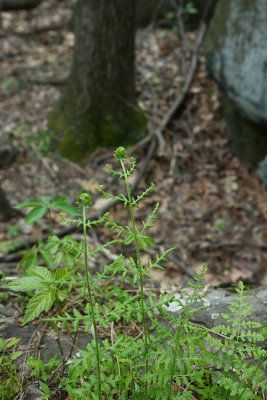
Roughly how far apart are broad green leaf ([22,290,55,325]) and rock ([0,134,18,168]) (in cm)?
450

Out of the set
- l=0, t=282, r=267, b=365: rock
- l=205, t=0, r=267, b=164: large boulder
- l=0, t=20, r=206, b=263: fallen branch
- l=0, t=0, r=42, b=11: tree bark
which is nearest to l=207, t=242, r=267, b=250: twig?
l=0, t=20, r=206, b=263: fallen branch

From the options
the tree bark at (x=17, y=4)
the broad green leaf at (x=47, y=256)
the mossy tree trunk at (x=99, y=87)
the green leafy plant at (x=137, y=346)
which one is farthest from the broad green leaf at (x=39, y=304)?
the tree bark at (x=17, y=4)

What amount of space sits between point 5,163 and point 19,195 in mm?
737

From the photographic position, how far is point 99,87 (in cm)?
533

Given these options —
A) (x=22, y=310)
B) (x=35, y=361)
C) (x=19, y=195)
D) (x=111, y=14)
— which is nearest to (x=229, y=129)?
(x=111, y=14)

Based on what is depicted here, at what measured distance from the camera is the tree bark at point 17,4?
834 cm

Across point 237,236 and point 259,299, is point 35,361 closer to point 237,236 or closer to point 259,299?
point 259,299

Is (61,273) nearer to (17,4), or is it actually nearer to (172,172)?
(172,172)

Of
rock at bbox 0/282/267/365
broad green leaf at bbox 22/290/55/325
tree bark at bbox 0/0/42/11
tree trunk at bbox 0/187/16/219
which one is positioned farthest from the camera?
tree bark at bbox 0/0/42/11

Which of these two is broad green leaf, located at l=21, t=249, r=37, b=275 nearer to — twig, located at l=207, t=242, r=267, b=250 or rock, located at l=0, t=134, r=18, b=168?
twig, located at l=207, t=242, r=267, b=250

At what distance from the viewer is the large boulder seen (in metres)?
4.86

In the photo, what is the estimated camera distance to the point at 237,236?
475 centimetres

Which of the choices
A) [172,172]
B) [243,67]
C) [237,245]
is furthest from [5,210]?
[243,67]

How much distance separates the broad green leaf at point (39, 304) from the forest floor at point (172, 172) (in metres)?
2.63
